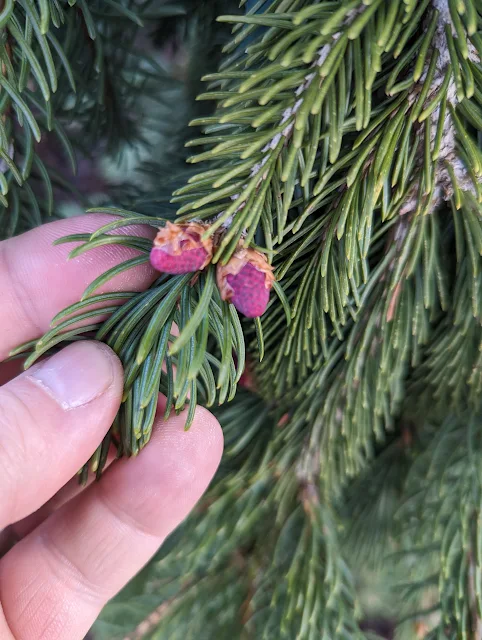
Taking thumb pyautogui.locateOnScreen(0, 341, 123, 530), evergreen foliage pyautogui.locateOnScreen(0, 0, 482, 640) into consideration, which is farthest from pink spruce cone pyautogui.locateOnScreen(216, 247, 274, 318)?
thumb pyautogui.locateOnScreen(0, 341, 123, 530)

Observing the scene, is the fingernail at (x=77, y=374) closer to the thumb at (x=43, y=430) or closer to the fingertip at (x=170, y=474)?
the thumb at (x=43, y=430)

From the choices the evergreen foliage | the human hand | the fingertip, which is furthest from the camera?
the fingertip

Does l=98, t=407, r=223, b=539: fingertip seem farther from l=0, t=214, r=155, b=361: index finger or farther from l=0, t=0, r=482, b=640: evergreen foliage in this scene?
l=0, t=214, r=155, b=361: index finger

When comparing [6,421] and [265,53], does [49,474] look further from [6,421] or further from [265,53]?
[265,53]

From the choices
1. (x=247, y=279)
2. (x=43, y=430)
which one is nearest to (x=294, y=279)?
(x=247, y=279)

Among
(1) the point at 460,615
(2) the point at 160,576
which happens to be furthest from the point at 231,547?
(1) the point at 460,615

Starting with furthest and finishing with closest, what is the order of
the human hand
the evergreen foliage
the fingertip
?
the fingertip
the human hand
the evergreen foliage
